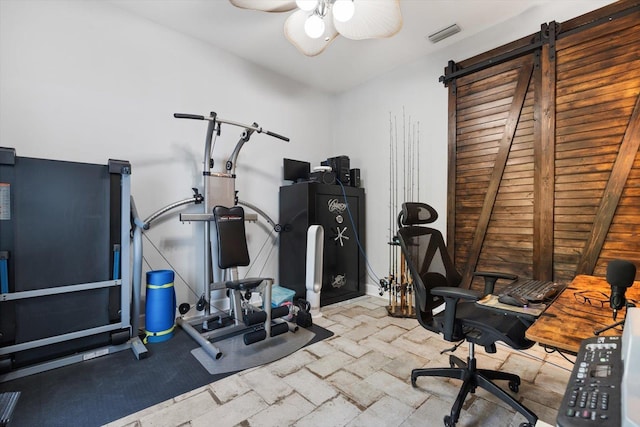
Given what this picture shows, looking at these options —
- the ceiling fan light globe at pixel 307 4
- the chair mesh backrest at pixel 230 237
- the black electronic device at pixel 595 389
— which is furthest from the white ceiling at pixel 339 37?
the black electronic device at pixel 595 389

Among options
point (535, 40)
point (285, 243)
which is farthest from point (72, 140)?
point (535, 40)

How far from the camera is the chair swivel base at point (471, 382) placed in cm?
147

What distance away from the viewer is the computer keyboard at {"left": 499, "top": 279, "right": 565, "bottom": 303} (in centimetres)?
126

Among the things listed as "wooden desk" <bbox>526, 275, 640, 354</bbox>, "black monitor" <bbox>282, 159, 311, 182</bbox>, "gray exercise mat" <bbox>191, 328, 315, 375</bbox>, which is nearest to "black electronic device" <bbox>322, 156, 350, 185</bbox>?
"black monitor" <bbox>282, 159, 311, 182</bbox>

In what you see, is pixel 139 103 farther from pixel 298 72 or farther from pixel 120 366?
pixel 120 366

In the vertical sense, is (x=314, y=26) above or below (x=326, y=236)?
above

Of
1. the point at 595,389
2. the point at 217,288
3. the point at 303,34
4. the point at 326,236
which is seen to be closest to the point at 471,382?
the point at 595,389

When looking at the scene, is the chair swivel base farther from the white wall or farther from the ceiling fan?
the white wall

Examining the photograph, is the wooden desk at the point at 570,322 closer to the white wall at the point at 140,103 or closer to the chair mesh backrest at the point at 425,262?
the chair mesh backrest at the point at 425,262

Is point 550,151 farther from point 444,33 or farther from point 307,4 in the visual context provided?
point 307,4

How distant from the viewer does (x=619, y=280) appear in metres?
1.06

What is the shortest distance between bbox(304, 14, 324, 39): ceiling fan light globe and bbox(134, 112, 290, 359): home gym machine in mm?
1098

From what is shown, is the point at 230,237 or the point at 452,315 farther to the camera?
the point at 230,237

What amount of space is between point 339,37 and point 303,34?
106cm
